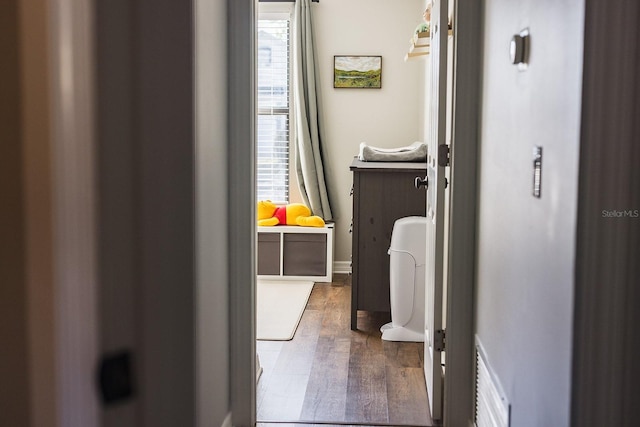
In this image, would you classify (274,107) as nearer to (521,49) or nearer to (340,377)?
(340,377)

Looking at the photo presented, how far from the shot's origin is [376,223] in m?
4.73

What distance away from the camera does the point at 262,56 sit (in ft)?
21.2

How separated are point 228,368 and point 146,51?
142 centimetres

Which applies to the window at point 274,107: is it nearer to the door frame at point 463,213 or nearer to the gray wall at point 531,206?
the door frame at point 463,213

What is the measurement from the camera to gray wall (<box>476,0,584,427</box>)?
1634mm

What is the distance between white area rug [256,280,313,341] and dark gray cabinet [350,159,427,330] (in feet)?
1.39

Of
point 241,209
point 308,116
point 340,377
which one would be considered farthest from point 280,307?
point 241,209

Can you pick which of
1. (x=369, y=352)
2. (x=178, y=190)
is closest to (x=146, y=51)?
(x=178, y=190)

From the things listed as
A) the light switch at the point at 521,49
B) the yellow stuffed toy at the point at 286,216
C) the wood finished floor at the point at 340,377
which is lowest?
the wood finished floor at the point at 340,377

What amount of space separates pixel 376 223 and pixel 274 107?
7.00 ft

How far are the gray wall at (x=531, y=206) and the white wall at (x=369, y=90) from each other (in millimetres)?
3493

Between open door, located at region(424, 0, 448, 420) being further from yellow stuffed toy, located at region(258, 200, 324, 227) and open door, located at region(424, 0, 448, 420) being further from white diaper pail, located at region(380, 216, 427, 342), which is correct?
yellow stuffed toy, located at region(258, 200, 324, 227)

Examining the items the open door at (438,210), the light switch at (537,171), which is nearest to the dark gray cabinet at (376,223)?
the open door at (438,210)

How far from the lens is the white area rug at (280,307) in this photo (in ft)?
15.1
